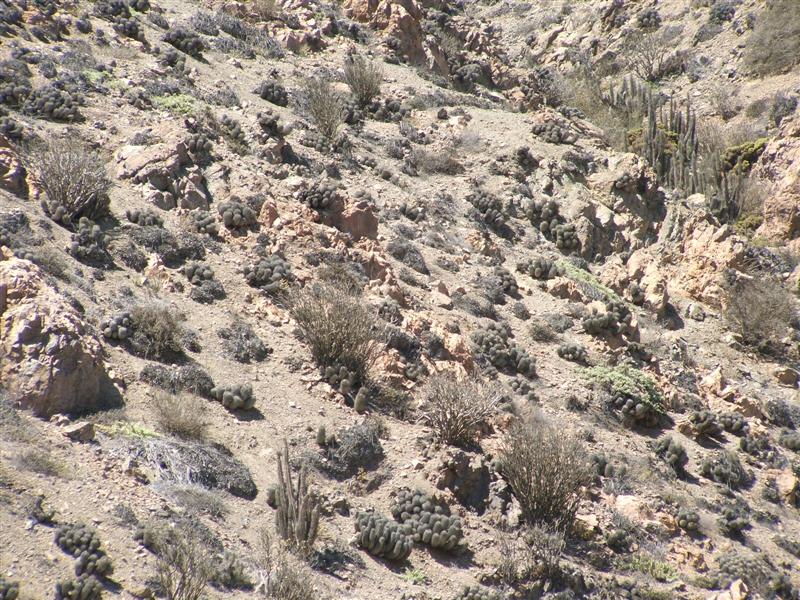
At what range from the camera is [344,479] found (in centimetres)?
846

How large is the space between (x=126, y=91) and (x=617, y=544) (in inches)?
473

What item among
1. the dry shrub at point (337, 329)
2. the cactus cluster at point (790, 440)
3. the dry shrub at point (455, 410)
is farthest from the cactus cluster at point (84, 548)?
the cactus cluster at point (790, 440)

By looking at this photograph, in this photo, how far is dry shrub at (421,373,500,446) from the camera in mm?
9172

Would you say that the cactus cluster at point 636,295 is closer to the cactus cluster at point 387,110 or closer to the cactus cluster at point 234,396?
the cactus cluster at point 387,110

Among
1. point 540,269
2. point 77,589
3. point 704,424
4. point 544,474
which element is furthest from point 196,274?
point 704,424

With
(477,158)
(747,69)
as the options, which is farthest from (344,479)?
(747,69)

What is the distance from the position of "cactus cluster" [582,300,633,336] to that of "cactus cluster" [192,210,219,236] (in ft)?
22.9

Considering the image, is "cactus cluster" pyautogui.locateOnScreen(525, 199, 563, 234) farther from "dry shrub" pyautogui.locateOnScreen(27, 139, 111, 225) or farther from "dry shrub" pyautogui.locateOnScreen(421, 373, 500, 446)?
"dry shrub" pyautogui.locateOnScreen(27, 139, 111, 225)

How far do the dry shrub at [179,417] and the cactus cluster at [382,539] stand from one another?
2.14 m

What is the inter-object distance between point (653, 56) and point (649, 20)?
133 inches

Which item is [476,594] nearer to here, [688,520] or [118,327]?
[688,520]

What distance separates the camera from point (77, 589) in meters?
5.31

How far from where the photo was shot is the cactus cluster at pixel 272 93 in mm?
15812

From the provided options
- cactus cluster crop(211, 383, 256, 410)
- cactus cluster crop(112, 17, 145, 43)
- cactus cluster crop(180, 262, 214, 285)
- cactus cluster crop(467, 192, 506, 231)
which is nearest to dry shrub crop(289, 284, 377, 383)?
cactus cluster crop(211, 383, 256, 410)
